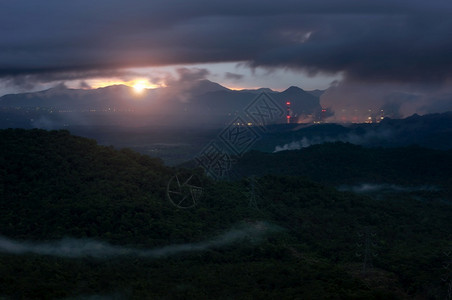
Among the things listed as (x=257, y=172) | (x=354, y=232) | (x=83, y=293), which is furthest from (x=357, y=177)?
(x=83, y=293)

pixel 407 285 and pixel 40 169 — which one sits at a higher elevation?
pixel 40 169

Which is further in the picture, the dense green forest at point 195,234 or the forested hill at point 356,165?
the forested hill at point 356,165

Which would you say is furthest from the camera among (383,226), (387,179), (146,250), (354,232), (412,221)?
(387,179)

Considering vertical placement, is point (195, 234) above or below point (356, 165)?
above

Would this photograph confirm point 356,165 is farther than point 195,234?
Yes

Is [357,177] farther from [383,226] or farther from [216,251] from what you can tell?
[216,251]

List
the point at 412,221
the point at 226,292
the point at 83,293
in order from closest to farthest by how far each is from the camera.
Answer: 1. the point at 83,293
2. the point at 226,292
3. the point at 412,221

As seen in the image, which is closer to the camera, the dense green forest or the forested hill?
the dense green forest

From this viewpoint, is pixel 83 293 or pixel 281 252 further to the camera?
pixel 281 252
